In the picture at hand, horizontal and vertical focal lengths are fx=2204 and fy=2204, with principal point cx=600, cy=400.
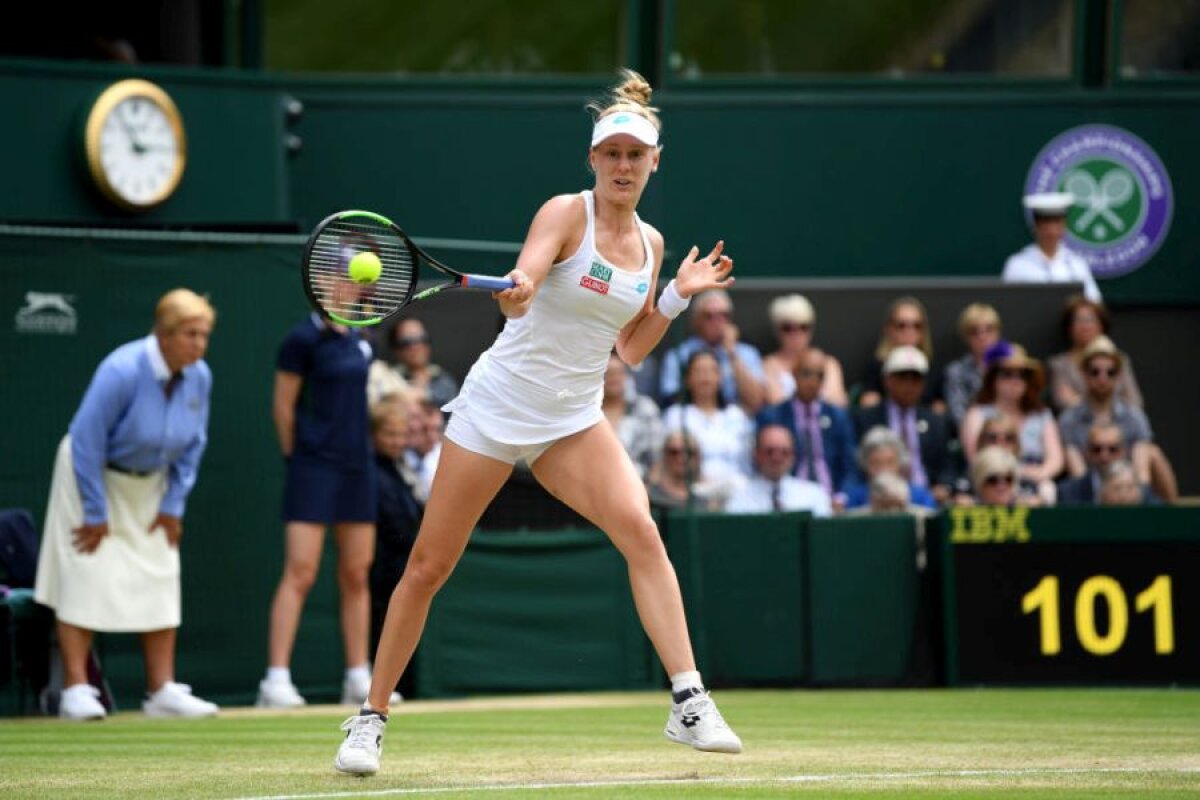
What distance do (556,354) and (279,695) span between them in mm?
4686

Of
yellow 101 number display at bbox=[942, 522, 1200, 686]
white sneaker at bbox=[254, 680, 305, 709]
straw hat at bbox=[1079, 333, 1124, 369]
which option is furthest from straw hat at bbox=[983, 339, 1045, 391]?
white sneaker at bbox=[254, 680, 305, 709]

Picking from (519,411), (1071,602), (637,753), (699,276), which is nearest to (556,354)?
(519,411)

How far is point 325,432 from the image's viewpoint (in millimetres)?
11281

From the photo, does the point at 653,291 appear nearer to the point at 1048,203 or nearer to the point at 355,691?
the point at 355,691

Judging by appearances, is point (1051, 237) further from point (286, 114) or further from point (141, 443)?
point (141, 443)

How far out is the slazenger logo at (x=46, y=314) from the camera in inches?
439

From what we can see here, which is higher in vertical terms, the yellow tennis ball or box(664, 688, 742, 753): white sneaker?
the yellow tennis ball

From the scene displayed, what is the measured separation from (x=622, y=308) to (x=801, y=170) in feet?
32.8

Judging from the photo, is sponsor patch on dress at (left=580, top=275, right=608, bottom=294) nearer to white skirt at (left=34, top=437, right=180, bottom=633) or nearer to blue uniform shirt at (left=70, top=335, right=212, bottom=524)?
blue uniform shirt at (left=70, top=335, right=212, bottom=524)

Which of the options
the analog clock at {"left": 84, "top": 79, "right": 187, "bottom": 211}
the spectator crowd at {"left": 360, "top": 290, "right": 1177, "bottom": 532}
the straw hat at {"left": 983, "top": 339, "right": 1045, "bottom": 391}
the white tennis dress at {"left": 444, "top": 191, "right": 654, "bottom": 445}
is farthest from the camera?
the analog clock at {"left": 84, "top": 79, "right": 187, "bottom": 211}

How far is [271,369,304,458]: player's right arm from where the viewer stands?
11.3 m

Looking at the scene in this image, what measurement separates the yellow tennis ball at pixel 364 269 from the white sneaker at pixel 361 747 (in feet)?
4.58

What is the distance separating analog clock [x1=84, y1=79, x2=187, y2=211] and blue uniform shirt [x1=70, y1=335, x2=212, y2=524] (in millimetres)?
4144

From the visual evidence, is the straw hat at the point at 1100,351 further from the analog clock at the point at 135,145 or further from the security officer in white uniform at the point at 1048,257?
the analog clock at the point at 135,145
